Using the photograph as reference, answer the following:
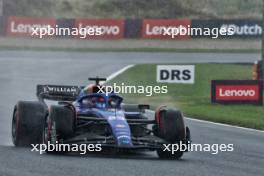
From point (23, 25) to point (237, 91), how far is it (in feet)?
66.8

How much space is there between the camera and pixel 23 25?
4441 centimetres

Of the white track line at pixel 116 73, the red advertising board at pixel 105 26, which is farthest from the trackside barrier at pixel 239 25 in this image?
the white track line at pixel 116 73

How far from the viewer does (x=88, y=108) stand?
14.4 meters

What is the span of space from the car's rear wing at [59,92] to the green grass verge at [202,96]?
5.93m

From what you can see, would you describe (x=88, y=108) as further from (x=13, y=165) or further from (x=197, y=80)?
(x=197, y=80)

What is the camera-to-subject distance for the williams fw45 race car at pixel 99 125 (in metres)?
13.5

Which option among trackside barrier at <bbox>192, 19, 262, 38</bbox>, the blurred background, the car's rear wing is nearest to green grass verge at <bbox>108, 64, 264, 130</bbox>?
the car's rear wing

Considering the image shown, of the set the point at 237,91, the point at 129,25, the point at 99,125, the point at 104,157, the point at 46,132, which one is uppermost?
the point at 129,25

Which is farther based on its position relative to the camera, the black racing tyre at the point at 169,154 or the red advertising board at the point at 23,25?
the red advertising board at the point at 23,25

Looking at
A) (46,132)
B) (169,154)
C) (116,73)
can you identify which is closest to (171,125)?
(169,154)

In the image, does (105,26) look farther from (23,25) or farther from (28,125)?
(28,125)

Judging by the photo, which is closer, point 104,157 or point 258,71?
point 104,157

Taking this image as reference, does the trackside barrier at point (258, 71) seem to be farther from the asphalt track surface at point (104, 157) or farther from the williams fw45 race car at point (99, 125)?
the williams fw45 race car at point (99, 125)

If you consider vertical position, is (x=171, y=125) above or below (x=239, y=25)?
below
